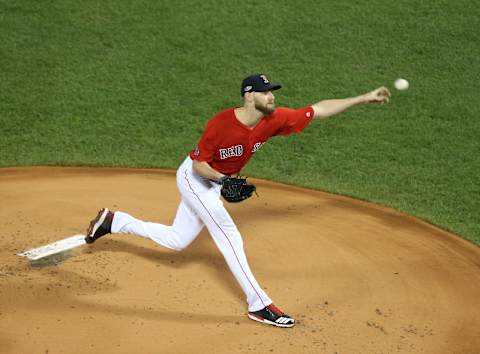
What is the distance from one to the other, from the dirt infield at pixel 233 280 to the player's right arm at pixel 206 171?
3.70ft

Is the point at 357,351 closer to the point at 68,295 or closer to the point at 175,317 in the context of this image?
the point at 175,317

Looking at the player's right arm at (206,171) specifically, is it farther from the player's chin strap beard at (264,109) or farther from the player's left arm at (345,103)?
the player's left arm at (345,103)

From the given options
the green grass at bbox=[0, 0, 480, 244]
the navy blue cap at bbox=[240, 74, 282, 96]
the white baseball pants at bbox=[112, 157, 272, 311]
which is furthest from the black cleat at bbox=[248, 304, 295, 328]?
the green grass at bbox=[0, 0, 480, 244]

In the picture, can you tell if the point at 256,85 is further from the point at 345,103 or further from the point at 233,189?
the point at 345,103

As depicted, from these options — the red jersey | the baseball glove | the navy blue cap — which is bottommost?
the baseball glove

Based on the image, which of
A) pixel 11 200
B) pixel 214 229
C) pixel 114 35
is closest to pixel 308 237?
pixel 214 229

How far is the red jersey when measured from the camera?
6.89 m

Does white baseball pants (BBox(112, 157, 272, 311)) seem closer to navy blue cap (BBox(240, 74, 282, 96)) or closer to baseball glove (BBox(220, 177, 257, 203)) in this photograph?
baseball glove (BBox(220, 177, 257, 203))

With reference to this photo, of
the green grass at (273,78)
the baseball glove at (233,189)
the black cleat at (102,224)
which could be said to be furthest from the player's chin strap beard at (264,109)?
the green grass at (273,78)

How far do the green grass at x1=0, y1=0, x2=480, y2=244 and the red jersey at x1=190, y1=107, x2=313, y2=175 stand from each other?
302 centimetres

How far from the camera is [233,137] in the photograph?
690 centimetres

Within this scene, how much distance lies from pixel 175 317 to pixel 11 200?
3185mm

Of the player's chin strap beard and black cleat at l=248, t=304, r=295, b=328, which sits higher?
the player's chin strap beard

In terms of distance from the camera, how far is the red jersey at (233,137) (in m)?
6.89
